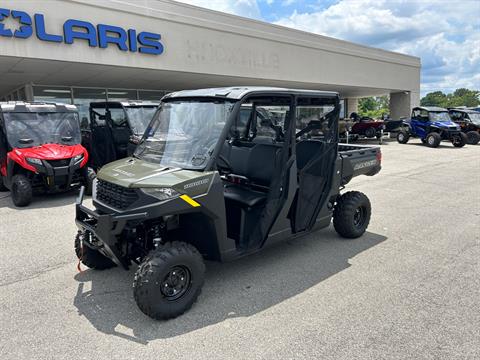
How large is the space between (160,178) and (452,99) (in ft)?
394

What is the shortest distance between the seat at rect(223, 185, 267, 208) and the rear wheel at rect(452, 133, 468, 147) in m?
17.8

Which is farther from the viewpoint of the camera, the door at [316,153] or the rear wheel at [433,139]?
the rear wheel at [433,139]

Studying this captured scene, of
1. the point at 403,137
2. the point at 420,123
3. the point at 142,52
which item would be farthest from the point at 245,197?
the point at 403,137

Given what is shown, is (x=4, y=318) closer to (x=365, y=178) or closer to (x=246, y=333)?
(x=246, y=333)

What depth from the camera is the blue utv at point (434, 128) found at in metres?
18.4

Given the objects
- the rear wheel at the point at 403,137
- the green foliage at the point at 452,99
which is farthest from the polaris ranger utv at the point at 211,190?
the green foliage at the point at 452,99

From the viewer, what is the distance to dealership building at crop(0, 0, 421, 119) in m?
10.2

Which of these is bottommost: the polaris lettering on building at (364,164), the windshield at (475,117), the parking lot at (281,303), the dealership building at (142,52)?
the parking lot at (281,303)

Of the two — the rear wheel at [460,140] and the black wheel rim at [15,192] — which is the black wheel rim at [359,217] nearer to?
the black wheel rim at [15,192]

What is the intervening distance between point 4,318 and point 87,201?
15.4 feet

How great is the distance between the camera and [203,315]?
333 cm

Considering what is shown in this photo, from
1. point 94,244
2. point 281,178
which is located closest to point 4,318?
point 94,244

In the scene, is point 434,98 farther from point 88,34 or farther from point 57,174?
point 57,174

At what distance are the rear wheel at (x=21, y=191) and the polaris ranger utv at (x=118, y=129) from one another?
255 cm
